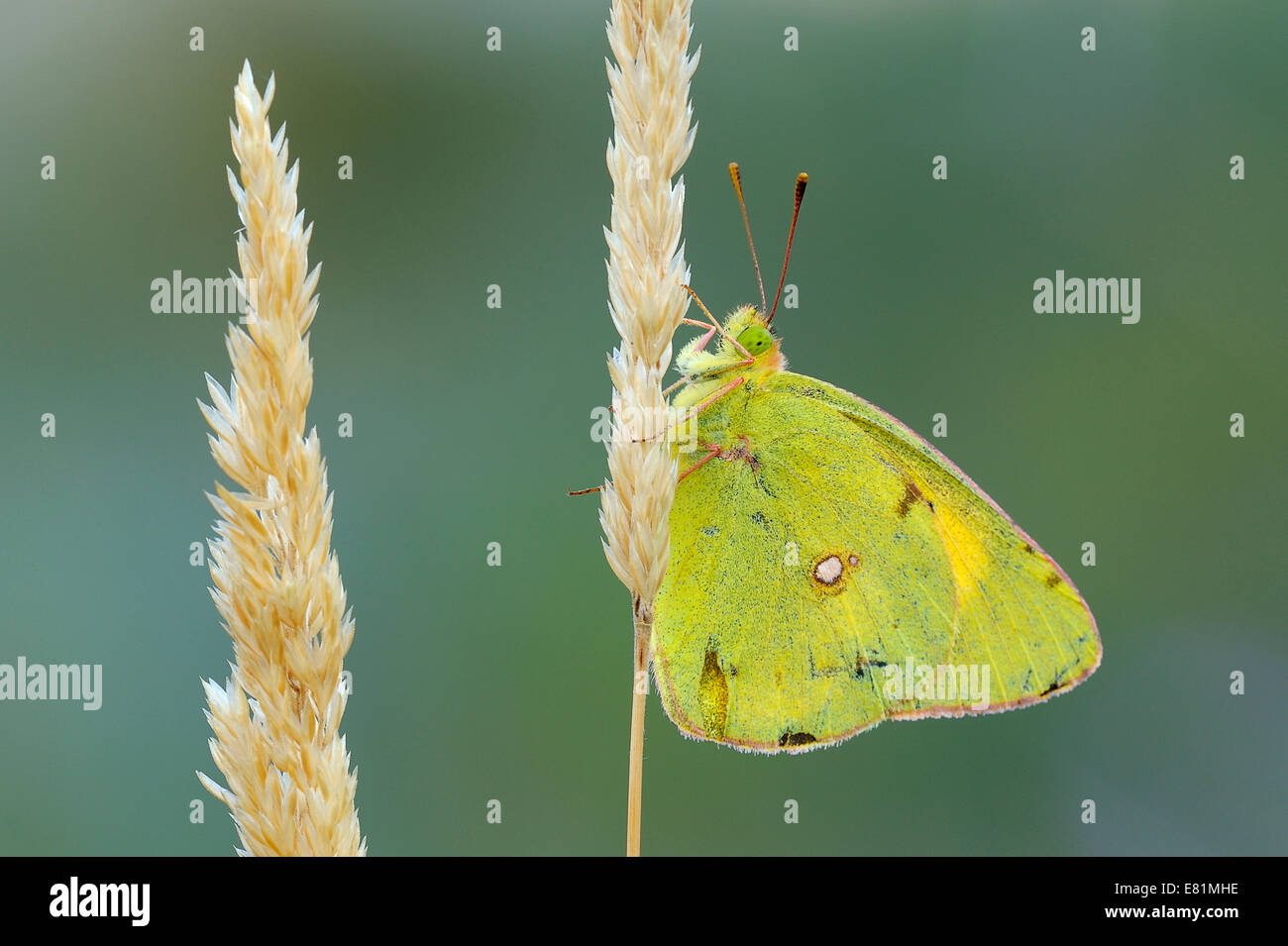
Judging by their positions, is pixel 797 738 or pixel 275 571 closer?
pixel 275 571

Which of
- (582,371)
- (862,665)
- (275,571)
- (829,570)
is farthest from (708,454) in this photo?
(582,371)

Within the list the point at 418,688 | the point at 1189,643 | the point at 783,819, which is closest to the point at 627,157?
the point at 418,688

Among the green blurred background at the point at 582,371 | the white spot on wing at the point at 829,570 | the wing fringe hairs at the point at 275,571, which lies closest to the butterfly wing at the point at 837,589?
the white spot on wing at the point at 829,570

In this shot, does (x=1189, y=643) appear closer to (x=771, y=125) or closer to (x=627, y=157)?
(x=771, y=125)

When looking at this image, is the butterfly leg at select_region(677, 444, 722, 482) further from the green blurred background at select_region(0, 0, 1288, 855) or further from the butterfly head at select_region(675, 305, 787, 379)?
the green blurred background at select_region(0, 0, 1288, 855)

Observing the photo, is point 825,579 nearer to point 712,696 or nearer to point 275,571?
point 712,696

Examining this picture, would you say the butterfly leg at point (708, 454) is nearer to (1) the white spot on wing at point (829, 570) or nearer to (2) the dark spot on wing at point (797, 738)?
(1) the white spot on wing at point (829, 570)
